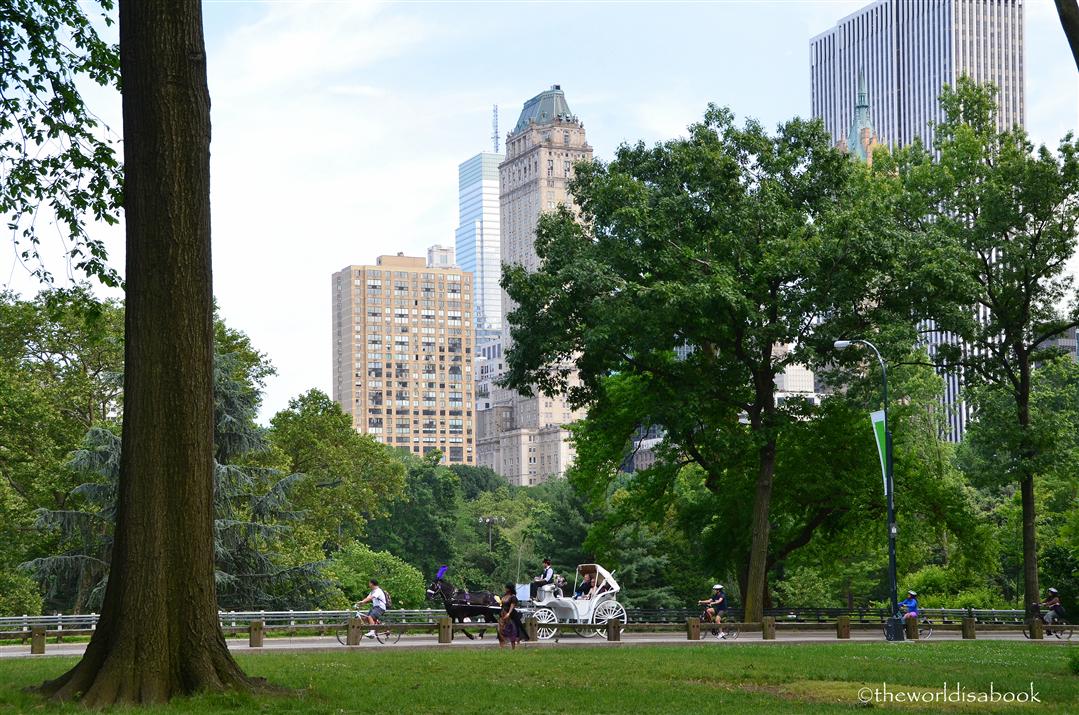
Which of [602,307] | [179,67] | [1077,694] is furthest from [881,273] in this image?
[179,67]

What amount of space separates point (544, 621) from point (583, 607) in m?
1.15

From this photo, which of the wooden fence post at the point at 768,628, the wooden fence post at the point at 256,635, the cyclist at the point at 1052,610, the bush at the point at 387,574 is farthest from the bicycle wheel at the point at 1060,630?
the bush at the point at 387,574

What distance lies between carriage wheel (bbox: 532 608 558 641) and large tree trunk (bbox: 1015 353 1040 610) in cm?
1678

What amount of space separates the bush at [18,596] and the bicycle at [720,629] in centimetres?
2369

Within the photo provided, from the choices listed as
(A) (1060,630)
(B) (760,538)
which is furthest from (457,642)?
(A) (1060,630)

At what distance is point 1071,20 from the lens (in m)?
17.1

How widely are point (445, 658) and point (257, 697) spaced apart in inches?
383

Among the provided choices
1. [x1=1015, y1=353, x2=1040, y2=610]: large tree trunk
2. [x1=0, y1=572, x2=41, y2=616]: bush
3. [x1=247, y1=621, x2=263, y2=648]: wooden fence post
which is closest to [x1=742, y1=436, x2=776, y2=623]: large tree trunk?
[x1=1015, y1=353, x2=1040, y2=610]: large tree trunk

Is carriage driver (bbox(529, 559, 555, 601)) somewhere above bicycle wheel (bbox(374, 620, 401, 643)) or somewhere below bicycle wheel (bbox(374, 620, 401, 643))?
above

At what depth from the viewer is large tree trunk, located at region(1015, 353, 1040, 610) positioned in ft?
135

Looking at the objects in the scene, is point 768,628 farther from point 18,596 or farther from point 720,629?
point 18,596

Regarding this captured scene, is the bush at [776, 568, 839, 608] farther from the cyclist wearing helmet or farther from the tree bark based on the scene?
the tree bark

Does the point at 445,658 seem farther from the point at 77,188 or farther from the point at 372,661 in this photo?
the point at 77,188

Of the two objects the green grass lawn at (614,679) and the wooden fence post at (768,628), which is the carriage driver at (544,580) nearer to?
the green grass lawn at (614,679)
